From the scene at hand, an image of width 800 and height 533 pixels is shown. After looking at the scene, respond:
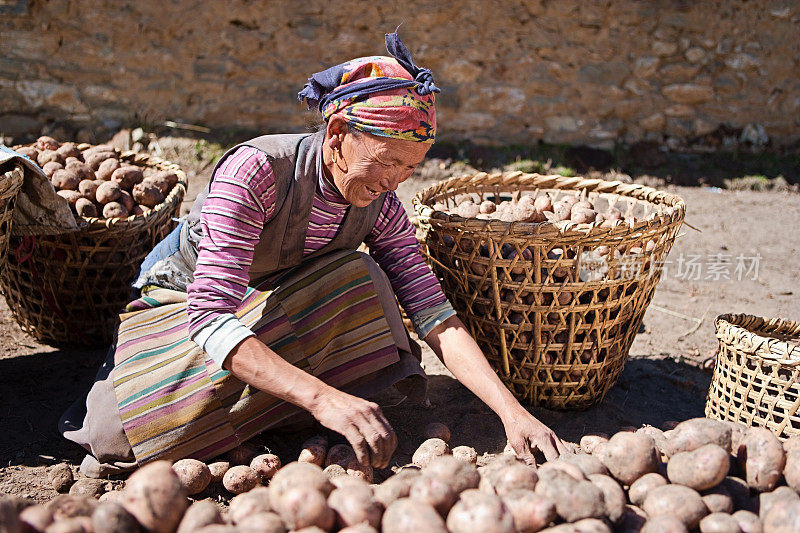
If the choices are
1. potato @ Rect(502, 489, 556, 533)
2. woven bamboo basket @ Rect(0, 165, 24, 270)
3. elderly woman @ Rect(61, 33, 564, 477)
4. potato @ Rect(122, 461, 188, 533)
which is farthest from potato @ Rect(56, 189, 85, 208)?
potato @ Rect(502, 489, 556, 533)

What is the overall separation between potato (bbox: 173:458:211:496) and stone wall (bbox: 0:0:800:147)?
175 inches

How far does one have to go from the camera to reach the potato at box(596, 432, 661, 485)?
1.80m

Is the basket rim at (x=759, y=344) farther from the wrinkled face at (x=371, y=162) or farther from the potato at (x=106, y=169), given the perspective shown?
the potato at (x=106, y=169)

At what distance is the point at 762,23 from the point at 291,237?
18.7 ft

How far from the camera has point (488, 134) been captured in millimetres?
6430

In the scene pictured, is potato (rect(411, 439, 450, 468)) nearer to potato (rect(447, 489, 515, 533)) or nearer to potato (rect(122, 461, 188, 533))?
potato (rect(447, 489, 515, 533))

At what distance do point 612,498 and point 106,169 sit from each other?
9.20 ft

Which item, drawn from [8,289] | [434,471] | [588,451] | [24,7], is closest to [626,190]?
[588,451]

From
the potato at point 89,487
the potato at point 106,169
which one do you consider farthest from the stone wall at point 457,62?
the potato at point 89,487

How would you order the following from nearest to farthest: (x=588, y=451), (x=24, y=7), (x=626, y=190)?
(x=588, y=451) → (x=626, y=190) → (x=24, y=7)

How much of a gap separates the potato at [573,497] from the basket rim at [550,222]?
1065 millimetres

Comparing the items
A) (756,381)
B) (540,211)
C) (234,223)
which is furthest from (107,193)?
(756,381)

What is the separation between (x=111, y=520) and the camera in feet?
4.53

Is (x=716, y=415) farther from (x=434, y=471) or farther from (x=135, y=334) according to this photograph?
(x=135, y=334)
